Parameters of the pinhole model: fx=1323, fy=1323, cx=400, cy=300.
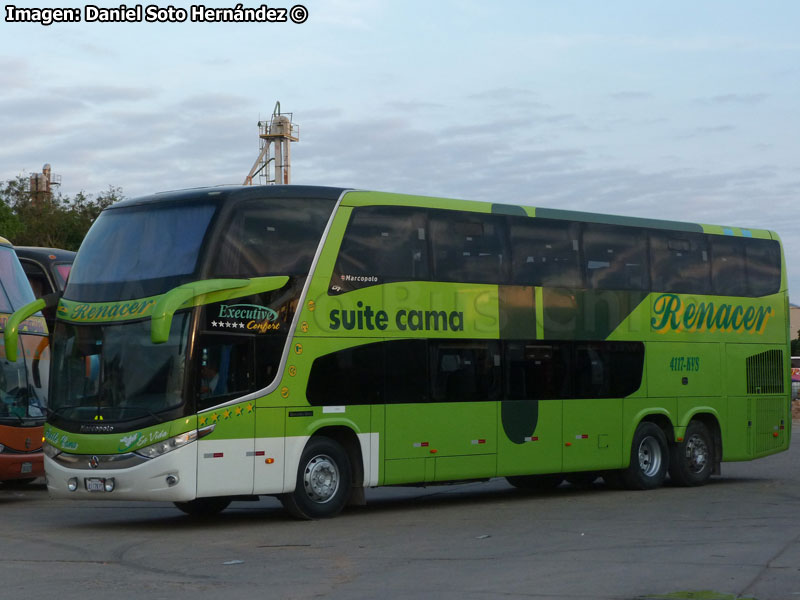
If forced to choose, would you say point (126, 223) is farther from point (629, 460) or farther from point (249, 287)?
point (629, 460)

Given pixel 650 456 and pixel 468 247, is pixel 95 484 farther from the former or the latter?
pixel 650 456

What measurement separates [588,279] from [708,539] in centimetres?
669

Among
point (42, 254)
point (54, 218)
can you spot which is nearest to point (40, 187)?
point (54, 218)

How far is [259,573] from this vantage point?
36.2 feet

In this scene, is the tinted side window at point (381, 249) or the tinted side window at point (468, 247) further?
the tinted side window at point (468, 247)

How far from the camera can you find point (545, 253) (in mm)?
18609

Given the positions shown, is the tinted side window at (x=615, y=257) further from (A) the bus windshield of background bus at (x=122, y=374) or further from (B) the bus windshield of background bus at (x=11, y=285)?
(B) the bus windshield of background bus at (x=11, y=285)

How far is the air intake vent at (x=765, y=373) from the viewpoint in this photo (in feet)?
72.1

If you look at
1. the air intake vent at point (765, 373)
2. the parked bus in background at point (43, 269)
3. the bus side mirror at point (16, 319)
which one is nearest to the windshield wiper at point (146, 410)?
the bus side mirror at point (16, 319)

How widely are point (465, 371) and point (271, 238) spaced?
140 inches

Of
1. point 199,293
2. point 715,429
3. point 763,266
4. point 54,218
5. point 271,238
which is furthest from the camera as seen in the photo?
point 54,218

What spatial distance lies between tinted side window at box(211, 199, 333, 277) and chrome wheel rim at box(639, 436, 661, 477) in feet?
23.5

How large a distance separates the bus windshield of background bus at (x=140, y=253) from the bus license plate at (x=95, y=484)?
2.04 meters

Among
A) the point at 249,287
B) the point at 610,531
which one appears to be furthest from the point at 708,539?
the point at 249,287
